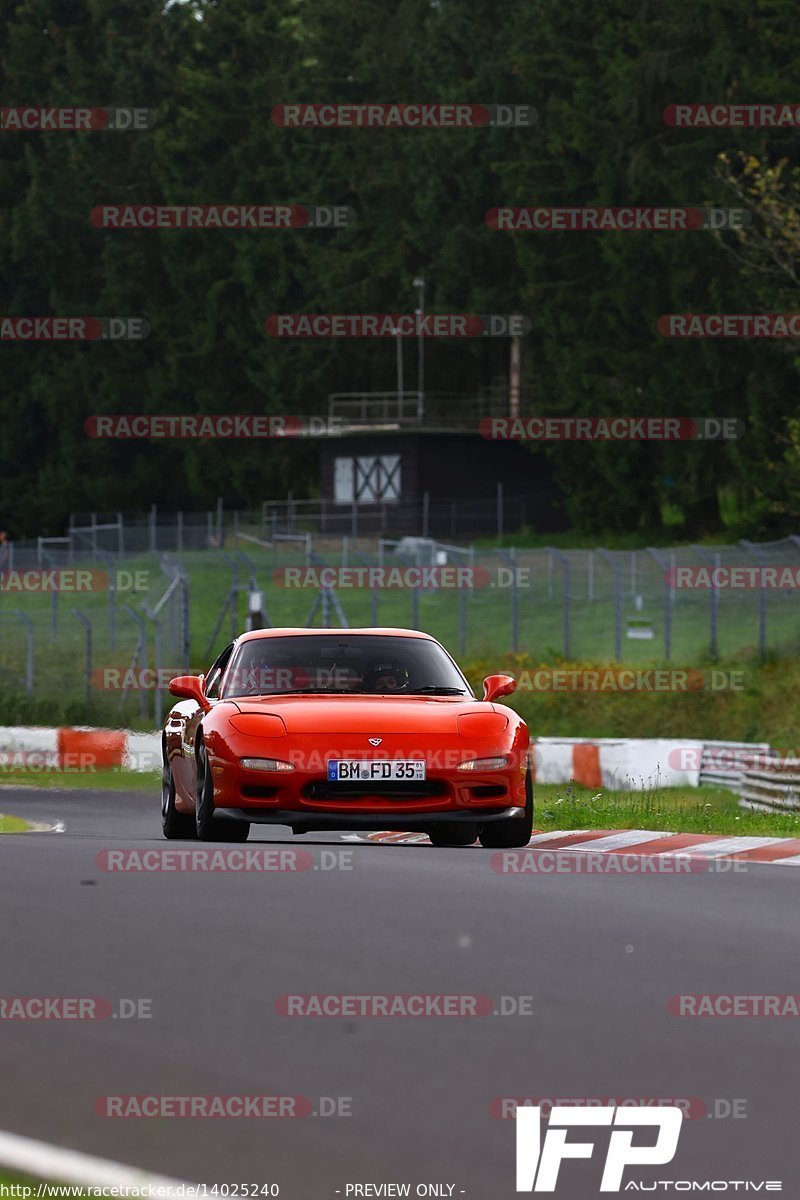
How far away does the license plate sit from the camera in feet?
43.4

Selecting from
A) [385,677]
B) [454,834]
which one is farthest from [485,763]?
[454,834]

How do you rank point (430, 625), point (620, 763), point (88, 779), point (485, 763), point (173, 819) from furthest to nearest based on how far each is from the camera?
point (430, 625) < point (88, 779) < point (620, 763) < point (173, 819) < point (485, 763)

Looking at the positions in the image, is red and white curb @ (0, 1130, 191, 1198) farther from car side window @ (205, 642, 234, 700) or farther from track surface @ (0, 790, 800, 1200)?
car side window @ (205, 642, 234, 700)

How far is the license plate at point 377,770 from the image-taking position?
1323 centimetres

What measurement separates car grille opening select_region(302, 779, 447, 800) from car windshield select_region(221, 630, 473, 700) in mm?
1097

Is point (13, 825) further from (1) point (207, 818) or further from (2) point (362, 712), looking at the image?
(2) point (362, 712)

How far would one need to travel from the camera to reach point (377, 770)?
521 inches

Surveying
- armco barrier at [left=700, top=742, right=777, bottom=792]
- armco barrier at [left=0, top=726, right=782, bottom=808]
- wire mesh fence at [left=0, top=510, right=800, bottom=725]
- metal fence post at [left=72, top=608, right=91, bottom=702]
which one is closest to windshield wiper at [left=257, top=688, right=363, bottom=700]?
armco barrier at [left=0, top=726, right=782, bottom=808]

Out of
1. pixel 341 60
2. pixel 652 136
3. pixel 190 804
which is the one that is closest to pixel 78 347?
pixel 341 60

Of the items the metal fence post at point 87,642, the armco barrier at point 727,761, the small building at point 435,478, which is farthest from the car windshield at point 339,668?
the small building at point 435,478

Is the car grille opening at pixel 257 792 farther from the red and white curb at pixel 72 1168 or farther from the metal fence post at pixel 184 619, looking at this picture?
the metal fence post at pixel 184 619

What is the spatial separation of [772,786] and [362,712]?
8.76m

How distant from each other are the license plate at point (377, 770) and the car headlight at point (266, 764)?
31cm

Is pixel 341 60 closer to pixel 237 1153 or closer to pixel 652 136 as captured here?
pixel 652 136
